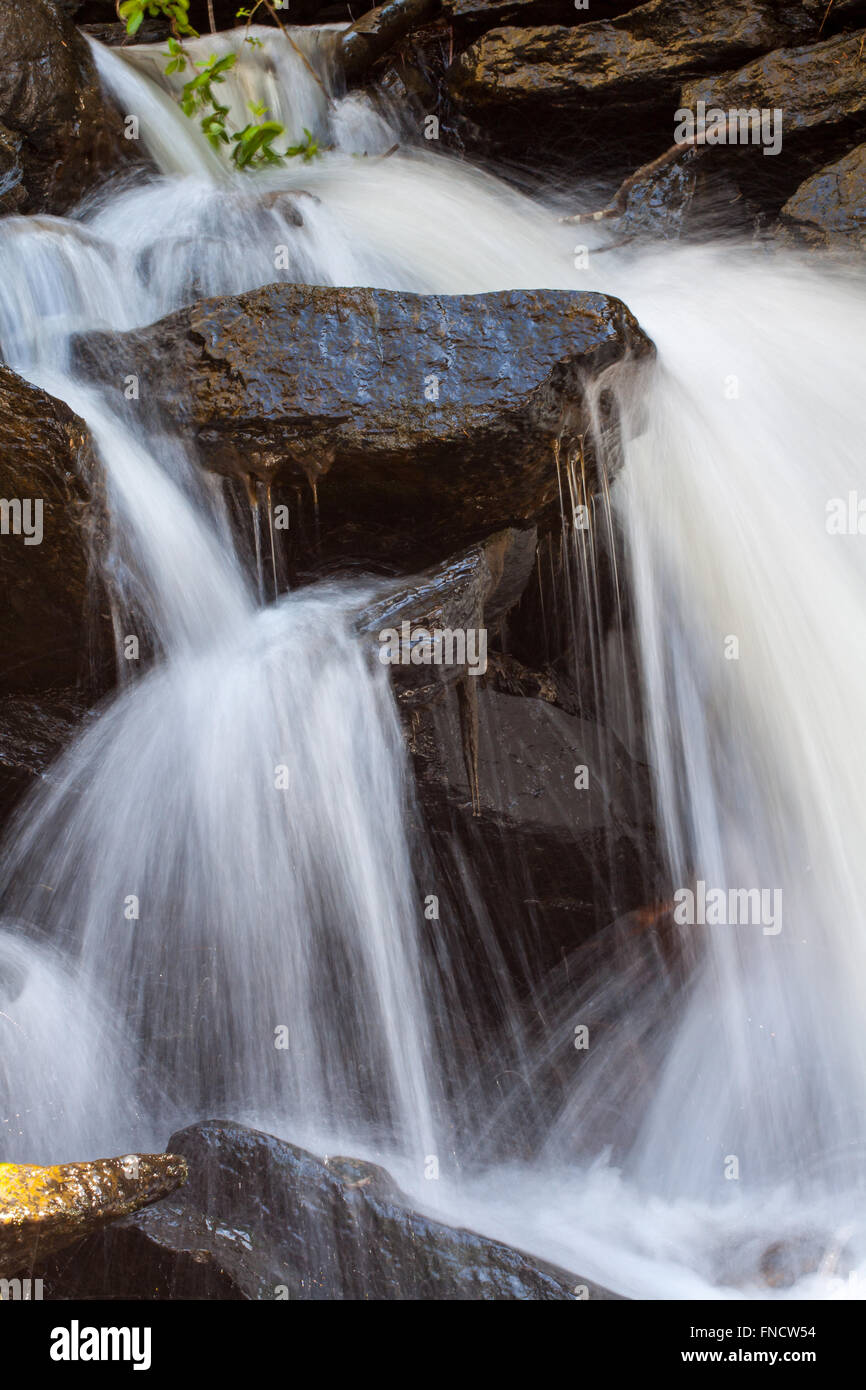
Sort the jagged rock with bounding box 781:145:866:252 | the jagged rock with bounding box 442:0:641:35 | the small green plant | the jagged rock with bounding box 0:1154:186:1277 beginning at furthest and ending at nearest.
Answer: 1. the jagged rock with bounding box 442:0:641:35
2. the small green plant
3. the jagged rock with bounding box 781:145:866:252
4. the jagged rock with bounding box 0:1154:186:1277

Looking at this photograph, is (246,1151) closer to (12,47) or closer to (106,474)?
(106,474)

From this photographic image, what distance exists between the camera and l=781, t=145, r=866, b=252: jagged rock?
645cm

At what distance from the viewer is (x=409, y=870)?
13.6 feet

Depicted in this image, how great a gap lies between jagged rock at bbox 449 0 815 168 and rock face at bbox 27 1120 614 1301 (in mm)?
6664

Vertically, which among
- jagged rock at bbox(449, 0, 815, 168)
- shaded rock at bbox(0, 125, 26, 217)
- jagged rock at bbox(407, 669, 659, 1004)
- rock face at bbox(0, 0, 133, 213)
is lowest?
jagged rock at bbox(407, 669, 659, 1004)

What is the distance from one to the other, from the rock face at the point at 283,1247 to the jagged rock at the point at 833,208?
5.58m

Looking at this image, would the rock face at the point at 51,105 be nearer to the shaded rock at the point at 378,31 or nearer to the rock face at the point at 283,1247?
the shaded rock at the point at 378,31

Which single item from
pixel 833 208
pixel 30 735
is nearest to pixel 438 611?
pixel 30 735

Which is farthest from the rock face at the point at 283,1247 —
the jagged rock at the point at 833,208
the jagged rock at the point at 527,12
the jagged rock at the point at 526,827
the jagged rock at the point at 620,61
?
the jagged rock at the point at 527,12

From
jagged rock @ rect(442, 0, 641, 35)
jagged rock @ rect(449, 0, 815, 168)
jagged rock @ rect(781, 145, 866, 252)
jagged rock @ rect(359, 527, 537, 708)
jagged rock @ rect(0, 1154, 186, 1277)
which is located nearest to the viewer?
jagged rock @ rect(0, 1154, 186, 1277)

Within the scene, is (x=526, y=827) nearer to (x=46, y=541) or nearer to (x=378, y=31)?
(x=46, y=541)

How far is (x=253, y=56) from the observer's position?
773 centimetres

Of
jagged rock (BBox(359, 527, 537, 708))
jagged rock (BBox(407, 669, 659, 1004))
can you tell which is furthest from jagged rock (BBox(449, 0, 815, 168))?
jagged rock (BBox(407, 669, 659, 1004))

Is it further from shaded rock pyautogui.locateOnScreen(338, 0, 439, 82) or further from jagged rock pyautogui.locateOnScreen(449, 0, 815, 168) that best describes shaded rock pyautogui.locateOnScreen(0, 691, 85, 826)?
shaded rock pyautogui.locateOnScreen(338, 0, 439, 82)
